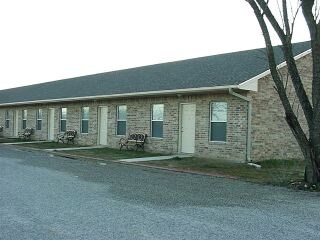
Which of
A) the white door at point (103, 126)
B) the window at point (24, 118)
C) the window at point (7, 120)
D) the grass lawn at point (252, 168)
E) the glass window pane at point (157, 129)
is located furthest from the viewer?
the window at point (7, 120)

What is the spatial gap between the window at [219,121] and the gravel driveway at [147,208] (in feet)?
15.1

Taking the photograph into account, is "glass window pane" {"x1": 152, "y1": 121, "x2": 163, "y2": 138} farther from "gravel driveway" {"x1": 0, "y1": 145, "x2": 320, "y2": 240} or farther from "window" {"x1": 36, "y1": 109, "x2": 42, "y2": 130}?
"window" {"x1": 36, "y1": 109, "x2": 42, "y2": 130}

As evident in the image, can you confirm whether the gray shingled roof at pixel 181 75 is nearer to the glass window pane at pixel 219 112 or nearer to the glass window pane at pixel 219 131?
the glass window pane at pixel 219 112

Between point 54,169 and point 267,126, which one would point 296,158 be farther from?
point 54,169

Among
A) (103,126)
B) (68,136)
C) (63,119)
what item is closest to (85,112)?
(68,136)

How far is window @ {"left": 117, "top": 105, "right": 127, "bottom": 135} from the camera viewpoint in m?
22.1

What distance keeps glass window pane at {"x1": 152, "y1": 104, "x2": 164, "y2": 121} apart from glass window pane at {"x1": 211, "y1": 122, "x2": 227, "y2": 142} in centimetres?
320

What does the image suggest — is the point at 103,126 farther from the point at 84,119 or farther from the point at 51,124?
the point at 51,124

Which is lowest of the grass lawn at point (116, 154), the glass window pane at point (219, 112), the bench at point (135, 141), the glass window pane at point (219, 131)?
the grass lawn at point (116, 154)

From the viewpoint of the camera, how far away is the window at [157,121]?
778 inches

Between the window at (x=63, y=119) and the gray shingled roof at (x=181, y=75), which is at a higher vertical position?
the gray shingled roof at (x=181, y=75)

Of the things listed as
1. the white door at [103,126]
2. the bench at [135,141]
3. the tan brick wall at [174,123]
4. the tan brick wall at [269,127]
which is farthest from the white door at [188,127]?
the white door at [103,126]

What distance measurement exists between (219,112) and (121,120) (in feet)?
22.5

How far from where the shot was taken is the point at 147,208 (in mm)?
7781
